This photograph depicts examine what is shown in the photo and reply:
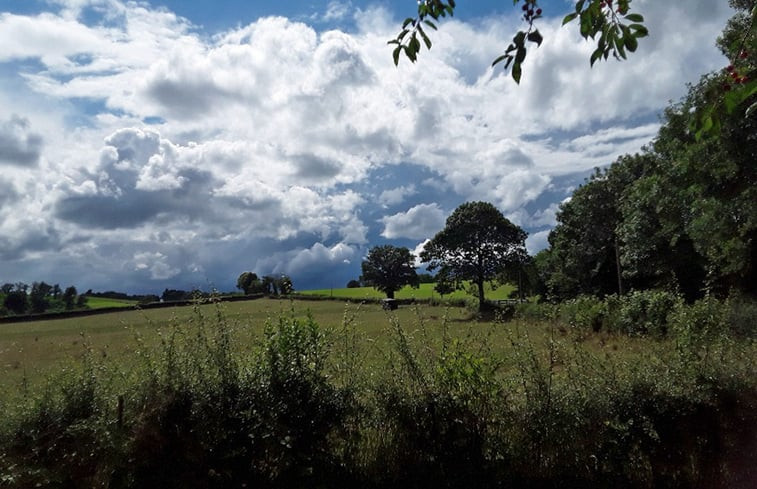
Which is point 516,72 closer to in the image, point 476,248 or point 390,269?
point 476,248

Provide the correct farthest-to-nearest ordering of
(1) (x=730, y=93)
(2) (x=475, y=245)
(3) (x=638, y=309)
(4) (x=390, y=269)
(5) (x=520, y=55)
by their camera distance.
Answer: (4) (x=390, y=269)
(2) (x=475, y=245)
(3) (x=638, y=309)
(5) (x=520, y=55)
(1) (x=730, y=93)

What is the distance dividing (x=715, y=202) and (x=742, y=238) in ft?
10.1

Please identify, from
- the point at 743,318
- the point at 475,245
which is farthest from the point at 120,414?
the point at 475,245

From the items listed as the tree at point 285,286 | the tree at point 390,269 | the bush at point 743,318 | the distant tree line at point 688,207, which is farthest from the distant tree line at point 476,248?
the tree at point 285,286

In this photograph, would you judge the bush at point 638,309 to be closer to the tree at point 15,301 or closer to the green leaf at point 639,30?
the green leaf at point 639,30

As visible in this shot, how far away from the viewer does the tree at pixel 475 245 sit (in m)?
43.7

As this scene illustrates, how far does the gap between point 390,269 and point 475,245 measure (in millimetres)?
21199

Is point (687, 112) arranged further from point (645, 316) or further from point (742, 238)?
point (645, 316)

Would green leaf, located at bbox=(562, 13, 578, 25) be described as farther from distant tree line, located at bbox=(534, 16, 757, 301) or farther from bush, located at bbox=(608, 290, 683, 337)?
bush, located at bbox=(608, 290, 683, 337)

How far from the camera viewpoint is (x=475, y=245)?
4400 centimetres

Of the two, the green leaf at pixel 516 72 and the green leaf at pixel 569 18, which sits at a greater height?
the green leaf at pixel 569 18

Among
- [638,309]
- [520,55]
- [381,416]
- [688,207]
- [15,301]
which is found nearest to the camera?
[520,55]

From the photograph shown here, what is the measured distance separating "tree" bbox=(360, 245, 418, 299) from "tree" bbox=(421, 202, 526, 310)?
18703mm

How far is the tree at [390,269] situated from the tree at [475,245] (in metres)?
18.7
